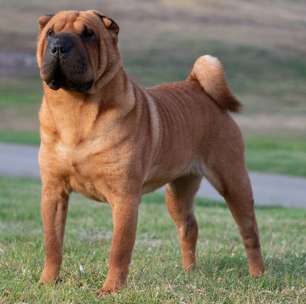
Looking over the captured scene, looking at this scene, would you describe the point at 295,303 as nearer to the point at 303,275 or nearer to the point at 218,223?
the point at 303,275

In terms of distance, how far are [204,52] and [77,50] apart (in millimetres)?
40483

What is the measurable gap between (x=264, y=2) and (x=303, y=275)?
192 ft

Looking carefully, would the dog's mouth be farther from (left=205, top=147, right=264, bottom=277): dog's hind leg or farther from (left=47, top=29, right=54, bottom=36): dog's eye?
(left=205, top=147, right=264, bottom=277): dog's hind leg

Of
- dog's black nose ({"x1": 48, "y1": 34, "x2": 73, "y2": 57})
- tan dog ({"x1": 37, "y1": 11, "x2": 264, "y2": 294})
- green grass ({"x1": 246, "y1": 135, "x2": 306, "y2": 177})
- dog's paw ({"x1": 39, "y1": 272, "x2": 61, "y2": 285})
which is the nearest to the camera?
dog's black nose ({"x1": 48, "y1": 34, "x2": 73, "y2": 57})

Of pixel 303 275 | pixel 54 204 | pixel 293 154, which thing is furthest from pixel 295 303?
pixel 293 154

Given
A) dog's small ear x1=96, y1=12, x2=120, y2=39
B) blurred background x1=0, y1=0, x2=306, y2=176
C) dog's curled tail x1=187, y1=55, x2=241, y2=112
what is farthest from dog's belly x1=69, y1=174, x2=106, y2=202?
blurred background x1=0, y1=0, x2=306, y2=176

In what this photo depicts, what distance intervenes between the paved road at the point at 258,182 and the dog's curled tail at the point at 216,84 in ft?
26.3

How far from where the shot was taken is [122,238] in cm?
650

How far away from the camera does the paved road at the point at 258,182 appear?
54.2 ft

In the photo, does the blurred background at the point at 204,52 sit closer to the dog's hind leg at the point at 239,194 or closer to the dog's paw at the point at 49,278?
the dog's hind leg at the point at 239,194

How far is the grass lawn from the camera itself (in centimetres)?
621

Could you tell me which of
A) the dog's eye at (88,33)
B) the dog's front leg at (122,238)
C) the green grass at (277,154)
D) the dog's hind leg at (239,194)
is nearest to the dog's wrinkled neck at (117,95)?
the dog's eye at (88,33)

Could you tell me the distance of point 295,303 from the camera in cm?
629

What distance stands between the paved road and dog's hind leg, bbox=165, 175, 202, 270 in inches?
310
